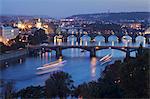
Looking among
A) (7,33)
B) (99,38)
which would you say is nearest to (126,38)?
(99,38)

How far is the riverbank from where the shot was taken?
6.91 meters

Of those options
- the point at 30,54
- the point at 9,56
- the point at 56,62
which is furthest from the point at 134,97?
the point at 30,54

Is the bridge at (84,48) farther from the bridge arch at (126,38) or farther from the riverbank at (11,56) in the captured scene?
the bridge arch at (126,38)

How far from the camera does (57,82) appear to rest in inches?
107

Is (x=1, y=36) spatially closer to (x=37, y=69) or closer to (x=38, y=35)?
(x=38, y=35)

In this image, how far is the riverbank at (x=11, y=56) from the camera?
6.91 m

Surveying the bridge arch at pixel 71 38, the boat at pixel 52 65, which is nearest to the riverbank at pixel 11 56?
the boat at pixel 52 65

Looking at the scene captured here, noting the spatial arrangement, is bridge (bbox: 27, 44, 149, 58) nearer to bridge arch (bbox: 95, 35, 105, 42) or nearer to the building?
the building

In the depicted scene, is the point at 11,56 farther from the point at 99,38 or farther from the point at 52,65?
the point at 99,38

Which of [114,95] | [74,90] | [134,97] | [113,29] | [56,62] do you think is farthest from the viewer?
[113,29]

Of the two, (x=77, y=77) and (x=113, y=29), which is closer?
(x=77, y=77)

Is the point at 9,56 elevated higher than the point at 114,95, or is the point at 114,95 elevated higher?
the point at 114,95

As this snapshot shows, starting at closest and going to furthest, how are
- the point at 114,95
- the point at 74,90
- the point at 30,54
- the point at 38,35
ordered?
1. the point at 114,95
2. the point at 74,90
3. the point at 30,54
4. the point at 38,35

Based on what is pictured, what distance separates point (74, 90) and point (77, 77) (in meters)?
2.34
